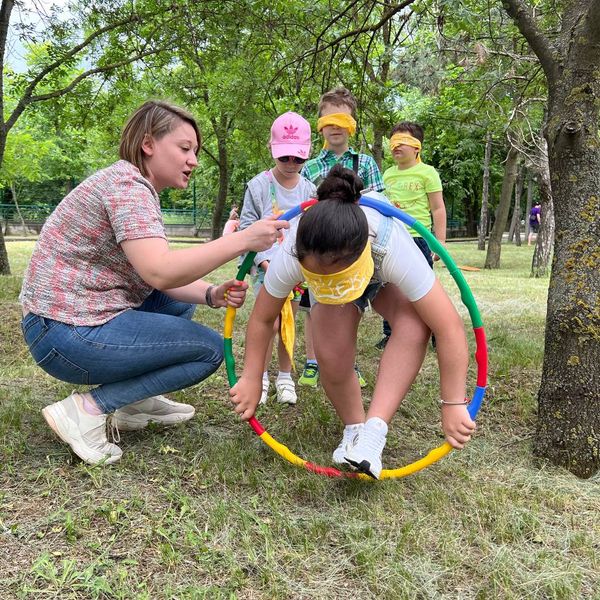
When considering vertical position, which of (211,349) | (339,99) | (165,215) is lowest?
(165,215)

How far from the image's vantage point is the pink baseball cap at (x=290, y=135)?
10.8 ft

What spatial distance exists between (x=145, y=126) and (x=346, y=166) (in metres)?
1.65

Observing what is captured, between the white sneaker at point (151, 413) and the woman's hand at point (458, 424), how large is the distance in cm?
137

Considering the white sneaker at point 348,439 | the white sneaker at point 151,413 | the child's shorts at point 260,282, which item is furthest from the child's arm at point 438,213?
the white sneaker at point 151,413

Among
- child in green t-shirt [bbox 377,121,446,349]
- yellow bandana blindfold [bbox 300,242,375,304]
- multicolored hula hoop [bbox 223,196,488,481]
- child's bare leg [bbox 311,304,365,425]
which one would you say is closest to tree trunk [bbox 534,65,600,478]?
multicolored hula hoop [bbox 223,196,488,481]

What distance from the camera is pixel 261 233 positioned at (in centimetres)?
218

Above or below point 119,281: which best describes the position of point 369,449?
below

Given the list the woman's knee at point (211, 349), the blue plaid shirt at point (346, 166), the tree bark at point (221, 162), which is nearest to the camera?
the woman's knee at point (211, 349)

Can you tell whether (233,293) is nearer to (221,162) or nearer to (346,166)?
(346,166)

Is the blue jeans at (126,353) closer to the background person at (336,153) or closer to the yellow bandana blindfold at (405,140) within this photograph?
the background person at (336,153)

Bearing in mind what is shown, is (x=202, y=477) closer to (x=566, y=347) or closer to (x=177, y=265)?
(x=177, y=265)

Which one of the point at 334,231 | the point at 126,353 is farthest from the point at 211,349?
the point at 334,231

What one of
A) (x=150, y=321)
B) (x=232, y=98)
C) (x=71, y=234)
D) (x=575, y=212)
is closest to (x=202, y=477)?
(x=150, y=321)

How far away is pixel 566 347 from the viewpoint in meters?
2.57
